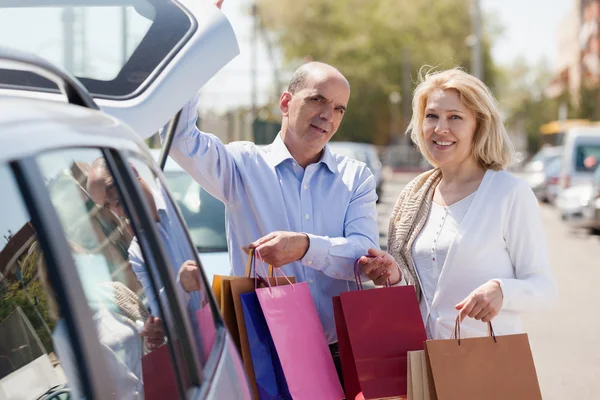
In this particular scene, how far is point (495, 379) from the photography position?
2.67m

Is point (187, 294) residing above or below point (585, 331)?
above

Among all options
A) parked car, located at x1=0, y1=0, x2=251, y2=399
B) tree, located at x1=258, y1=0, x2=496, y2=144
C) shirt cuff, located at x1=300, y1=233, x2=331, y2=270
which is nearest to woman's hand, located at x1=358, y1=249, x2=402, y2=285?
shirt cuff, located at x1=300, y1=233, x2=331, y2=270

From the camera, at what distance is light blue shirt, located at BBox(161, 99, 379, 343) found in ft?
10.4

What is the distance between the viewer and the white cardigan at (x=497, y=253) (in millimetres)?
3164

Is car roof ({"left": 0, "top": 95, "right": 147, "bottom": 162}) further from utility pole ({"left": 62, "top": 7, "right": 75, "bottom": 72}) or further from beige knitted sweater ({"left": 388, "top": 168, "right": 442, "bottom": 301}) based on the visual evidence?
beige knitted sweater ({"left": 388, "top": 168, "right": 442, "bottom": 301})

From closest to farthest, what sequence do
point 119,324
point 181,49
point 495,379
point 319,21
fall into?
1. point 119,324
2. point 181,49
3. point 495,379
4. point 319,21

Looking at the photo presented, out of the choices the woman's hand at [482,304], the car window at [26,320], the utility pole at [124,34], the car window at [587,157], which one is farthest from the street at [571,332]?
the car window at [587,157]

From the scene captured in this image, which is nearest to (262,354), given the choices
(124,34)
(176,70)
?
(176,70)

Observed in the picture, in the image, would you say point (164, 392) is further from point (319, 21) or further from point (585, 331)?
point (319, 21)

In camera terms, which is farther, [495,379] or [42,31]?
[495,379]

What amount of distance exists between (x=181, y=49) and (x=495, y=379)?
1209 millimetres

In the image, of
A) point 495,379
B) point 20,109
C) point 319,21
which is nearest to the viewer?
point 20,109

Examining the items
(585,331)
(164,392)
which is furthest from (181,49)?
(585,331)

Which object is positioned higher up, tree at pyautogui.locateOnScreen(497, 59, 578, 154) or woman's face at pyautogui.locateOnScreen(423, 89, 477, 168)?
woman's face at pyautogui.locateOnScreen(423, 89, 477, 168)
